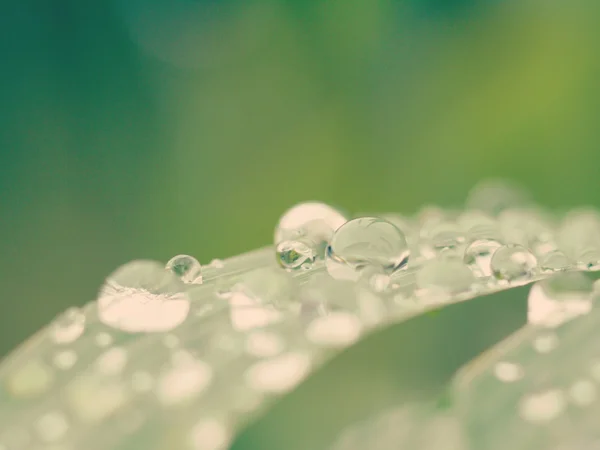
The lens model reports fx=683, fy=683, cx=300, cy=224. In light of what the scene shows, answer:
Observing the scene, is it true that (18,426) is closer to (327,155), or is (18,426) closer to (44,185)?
(327,155)

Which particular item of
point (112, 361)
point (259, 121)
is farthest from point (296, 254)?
point (259, 121)

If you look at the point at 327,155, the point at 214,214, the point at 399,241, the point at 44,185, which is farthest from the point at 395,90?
the point at 399,241

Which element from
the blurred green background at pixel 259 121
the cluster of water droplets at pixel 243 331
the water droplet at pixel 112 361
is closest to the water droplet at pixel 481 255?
the cluster of water droplets at pixel 243 331

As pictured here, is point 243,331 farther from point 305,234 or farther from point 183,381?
point 305,234

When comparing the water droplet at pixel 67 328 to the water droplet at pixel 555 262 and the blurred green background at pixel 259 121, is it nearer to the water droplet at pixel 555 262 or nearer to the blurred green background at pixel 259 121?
the water droplet at pixel 555 262

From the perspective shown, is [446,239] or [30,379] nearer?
[30,379]
